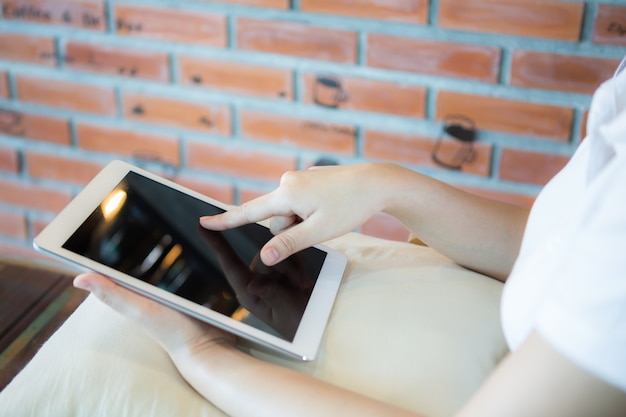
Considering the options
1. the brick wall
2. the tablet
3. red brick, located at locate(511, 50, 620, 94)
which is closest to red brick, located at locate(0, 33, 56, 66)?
the brick wall

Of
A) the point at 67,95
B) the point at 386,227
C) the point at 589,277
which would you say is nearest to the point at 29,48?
the point at 67,95

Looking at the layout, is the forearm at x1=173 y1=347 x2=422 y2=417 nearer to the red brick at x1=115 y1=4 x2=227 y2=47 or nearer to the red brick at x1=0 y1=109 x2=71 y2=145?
the red brick at x1=115 y1=4 x2=227 y2=47

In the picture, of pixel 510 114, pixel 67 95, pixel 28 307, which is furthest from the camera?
pixel 67 95

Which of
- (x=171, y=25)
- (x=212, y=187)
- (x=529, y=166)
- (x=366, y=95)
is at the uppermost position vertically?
(x=171, y=25)

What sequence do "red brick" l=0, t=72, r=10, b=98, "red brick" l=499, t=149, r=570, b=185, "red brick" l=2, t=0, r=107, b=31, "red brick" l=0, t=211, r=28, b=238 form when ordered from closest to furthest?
"red brick" l=499, t=149, r=570, b=185 → "red brick" l=2, t=0, r=107, b=31 → "red brick" l=0, t=72, r=10, b=98 → "red brick" l=0, t=211, r=28, b=238

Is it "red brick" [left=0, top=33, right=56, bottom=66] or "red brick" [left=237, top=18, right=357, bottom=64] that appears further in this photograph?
"red brick" [left=0, top=33, right=56, bottom=66]

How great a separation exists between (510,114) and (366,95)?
0.24m

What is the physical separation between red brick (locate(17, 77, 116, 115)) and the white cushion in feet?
2.42

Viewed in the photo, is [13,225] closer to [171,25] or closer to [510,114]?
[171,25]

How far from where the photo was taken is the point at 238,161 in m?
1.37

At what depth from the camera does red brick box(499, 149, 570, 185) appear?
1.20m

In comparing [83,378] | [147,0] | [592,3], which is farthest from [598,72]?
[83,378]

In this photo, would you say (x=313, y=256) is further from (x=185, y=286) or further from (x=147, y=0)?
(x=147, y=0)

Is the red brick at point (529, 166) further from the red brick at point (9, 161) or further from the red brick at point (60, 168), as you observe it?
the red brick at point (9, 161)
